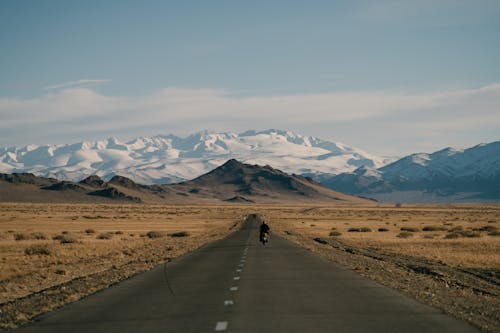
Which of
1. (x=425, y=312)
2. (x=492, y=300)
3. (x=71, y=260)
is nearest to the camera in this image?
(x=425, y=312)

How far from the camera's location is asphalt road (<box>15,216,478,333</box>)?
43.3 ft

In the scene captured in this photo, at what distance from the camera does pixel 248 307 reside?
51.5 feet

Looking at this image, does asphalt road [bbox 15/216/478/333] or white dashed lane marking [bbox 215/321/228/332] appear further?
asphalt road [bbox 15/216/478/333]

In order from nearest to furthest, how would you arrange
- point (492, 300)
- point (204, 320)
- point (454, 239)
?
point (204, 320) → point (492, 300) → point (454, 239)

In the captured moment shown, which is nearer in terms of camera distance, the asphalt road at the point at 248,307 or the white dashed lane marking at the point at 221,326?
the white dashed lane marking at the point at 221,326

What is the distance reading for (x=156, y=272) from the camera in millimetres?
26016

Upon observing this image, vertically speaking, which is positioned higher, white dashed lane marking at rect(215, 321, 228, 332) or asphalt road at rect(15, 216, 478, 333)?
white dashed lane marking at rect(215, 321, 228, 332)

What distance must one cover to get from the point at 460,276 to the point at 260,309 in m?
13.7

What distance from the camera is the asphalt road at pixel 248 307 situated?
13.2 meters

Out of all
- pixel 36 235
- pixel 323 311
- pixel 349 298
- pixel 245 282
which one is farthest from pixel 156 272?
pixel 36 235

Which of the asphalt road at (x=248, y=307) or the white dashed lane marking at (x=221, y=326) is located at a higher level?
the white dashed lane marking at (x=221, y=326)

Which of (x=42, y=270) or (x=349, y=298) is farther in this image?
(x=42, y=270)

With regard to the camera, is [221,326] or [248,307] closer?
[221,326]

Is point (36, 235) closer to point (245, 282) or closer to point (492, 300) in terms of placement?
point (245, 282)
